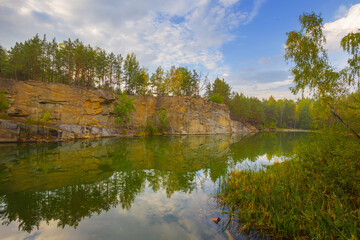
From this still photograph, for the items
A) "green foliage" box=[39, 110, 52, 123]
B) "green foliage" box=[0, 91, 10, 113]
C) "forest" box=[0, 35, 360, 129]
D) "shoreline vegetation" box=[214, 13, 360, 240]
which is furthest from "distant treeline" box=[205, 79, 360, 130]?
"green foliage" box=[0, 91, 10, 113]

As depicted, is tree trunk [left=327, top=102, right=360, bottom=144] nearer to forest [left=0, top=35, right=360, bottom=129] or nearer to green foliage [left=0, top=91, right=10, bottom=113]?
forest [left=0, top=35, right=360, bottom=129]

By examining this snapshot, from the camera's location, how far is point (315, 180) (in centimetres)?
677

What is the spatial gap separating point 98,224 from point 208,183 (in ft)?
21.9

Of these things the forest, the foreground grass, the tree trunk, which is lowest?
the foreground grass

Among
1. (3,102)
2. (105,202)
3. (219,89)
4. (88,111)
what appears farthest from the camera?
(219,89)

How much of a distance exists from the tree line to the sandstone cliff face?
6071 mm

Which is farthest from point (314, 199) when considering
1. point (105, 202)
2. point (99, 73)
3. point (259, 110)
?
point (259, 110)

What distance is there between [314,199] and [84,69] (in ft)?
179

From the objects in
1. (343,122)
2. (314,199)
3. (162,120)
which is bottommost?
(314,199)

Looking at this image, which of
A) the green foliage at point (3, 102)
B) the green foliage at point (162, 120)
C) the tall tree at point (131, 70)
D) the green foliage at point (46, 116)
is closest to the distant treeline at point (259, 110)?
the green foliage at point (162, 120)

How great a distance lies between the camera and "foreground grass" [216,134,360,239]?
14.4 feet

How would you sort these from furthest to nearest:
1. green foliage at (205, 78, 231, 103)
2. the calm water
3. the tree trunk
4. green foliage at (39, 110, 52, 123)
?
green foliage at (205, 78, 231, 103) < green foliage at (39, 110, 52, 123) < the tree trunk < the calm water

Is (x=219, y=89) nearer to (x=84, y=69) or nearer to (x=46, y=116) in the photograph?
(x=84, y=69)

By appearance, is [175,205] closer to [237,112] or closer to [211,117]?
[211,117]
